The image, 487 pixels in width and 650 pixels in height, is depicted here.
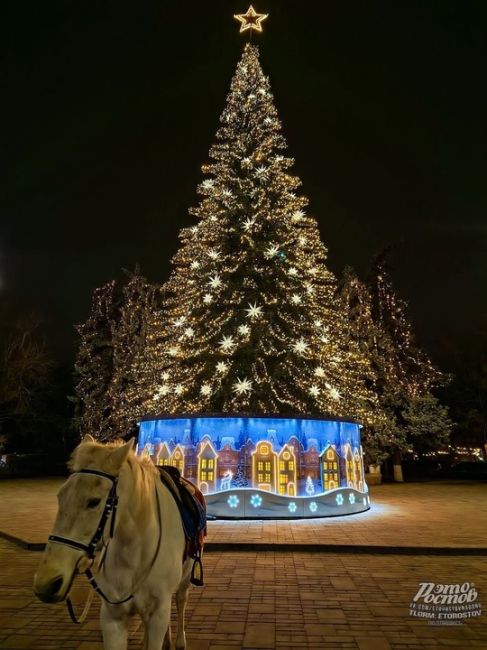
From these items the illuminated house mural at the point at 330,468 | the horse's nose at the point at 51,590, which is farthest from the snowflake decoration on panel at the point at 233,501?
the horse's nose at the point at 51,590

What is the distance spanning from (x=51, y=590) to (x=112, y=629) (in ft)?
2.40

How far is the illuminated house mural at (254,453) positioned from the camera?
37.3 ft

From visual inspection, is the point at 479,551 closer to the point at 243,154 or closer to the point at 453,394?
the point at 243,154

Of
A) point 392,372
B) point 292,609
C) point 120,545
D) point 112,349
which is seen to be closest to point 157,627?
point 120,545

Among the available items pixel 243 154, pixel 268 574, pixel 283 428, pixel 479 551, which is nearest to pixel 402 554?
pixel 479 551

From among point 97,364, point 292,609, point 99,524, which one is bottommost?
point 292,609

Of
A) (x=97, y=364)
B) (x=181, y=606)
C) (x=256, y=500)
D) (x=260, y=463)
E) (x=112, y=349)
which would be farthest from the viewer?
(x=112, y=349)

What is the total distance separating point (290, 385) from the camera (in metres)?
16.3

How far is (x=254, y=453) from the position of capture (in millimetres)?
11500

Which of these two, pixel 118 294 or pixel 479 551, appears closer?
pixel 479 551

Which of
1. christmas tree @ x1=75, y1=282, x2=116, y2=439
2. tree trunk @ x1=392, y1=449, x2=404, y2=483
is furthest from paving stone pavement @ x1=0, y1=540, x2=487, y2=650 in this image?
christmas tree @ x1=75, y1=282, x2=116, y2=439

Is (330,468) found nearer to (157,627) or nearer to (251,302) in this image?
(251,302)

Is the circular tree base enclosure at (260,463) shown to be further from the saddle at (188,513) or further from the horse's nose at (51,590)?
the horse's nose at (51,590)

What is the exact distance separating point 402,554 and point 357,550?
0.76 meters
